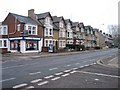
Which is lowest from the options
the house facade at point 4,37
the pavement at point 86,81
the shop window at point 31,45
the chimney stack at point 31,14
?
the pavement at point 86,81

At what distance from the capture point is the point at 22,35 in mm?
37844

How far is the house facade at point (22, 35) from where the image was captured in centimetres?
3791

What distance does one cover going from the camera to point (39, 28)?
42625 mm

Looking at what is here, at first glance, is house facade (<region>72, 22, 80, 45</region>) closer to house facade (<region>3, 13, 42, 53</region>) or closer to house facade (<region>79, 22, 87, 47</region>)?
house facade (<region>79, 22, 87, 47</region>)

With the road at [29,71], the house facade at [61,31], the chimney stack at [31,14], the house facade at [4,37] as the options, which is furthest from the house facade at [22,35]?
the road at [29,71]

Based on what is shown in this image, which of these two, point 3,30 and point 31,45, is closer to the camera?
point 31,45

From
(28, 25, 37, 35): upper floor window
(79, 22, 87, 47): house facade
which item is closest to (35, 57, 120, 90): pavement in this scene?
(28, 25, 37, 35): upper floor window

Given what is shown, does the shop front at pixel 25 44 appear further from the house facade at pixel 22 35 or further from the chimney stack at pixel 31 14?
the chimney stack at pixel 31 14

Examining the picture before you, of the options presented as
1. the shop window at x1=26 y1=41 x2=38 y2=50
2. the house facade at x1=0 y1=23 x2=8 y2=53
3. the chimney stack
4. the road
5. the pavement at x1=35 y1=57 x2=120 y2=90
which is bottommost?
the pavement at x1=35 y1=57 x2=120 y2=90

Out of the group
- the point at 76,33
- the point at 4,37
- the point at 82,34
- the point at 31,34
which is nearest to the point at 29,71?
the point at 31,34

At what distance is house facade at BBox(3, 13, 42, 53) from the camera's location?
3791cm

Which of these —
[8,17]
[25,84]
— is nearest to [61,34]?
[8,17]

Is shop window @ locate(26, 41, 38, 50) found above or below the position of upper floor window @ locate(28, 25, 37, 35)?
below

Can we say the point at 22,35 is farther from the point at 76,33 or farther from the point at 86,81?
the point at 86,81
